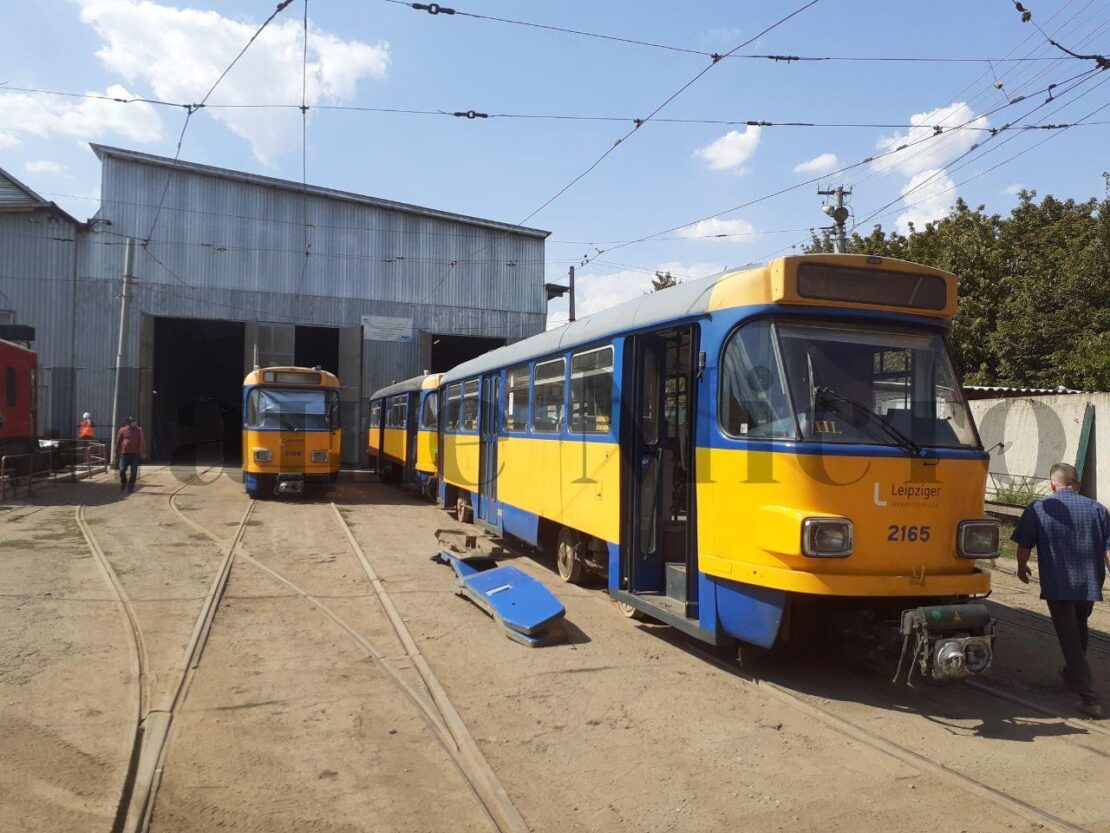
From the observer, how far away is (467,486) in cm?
1407

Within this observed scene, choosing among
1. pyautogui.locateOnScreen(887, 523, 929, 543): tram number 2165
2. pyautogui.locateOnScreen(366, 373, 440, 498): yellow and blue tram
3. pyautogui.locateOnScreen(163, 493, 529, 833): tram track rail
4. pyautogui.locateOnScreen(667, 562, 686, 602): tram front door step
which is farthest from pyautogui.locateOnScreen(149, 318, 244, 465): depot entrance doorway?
pyautogui.locateOnScreen(887, 523, 929, 543): tram number 2165

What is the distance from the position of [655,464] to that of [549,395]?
2581 millimetres

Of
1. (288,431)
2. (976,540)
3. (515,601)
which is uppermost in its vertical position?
(288,431)

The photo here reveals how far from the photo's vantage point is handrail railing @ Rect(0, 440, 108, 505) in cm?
1730

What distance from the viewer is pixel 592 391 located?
8.30 metres

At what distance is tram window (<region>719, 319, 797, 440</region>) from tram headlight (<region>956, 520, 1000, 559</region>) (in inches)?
54.1

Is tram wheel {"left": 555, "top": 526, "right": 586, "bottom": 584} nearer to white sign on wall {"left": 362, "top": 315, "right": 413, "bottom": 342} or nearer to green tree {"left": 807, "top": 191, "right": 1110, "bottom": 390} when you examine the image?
green tree {"left": 807, "top": 191, "right": 1110, "bottom": 390}

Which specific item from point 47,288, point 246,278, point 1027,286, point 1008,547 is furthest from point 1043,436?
point 47,288

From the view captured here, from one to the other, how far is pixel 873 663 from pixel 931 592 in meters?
1.01

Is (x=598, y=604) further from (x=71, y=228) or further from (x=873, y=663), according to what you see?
(x=71, y=228)

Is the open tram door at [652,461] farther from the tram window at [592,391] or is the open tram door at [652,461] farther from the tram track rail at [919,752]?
the tram track rail at [919,752]

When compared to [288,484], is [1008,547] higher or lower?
lower

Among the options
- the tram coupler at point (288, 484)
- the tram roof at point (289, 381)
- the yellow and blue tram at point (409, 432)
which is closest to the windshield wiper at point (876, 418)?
the yellow and blue tram at point (409, 432)

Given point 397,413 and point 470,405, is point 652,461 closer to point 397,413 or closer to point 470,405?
point 470,405
